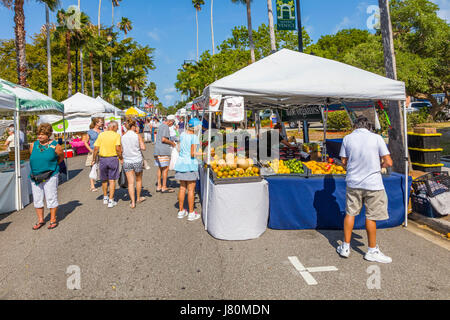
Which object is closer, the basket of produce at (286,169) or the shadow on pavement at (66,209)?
the basket of produce at (286,169)

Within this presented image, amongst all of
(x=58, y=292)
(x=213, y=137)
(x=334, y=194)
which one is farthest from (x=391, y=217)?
(x=58, y=292)

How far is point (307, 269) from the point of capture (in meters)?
3.79

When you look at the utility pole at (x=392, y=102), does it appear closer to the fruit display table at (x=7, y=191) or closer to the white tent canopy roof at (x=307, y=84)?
the white tent canopy roof at (x=307, y=84)

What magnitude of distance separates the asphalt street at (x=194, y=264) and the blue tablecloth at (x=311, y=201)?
0.57 ft

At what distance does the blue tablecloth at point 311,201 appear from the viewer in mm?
5062

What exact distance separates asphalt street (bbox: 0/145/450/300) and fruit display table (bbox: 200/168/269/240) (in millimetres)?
157

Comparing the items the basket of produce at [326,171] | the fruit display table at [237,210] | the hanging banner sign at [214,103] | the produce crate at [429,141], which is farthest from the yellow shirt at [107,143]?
the produce crate at [429,141]

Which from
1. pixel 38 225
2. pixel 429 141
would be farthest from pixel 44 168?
pixel 429 141

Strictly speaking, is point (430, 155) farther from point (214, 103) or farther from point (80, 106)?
point (80, 106)

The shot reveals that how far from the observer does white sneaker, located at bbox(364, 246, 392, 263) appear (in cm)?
392

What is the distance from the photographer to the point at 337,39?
45.5 metres

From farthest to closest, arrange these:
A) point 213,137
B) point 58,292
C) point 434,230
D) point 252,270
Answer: point 213,137, point 434,230, point 252,270, point 58,292
